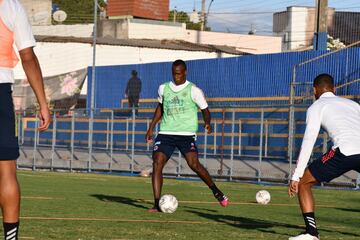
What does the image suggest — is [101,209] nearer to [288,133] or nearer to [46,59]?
[288,133]

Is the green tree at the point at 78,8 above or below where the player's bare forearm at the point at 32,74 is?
above

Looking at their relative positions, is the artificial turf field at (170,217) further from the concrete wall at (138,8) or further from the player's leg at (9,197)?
the concrete wall at (138,8)

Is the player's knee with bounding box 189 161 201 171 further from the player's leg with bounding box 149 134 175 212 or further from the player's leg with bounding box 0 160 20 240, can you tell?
the player's leg with bounding box 0 160 20 240

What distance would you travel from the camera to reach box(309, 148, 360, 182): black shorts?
973 cm

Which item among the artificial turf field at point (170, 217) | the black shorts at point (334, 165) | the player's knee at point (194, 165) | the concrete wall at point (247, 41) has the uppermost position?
the concrete wall at point (247, 41)

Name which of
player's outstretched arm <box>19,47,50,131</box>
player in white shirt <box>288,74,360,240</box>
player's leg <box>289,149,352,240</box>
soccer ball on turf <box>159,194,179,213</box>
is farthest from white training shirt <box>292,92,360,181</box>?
soccer ball on turf <box>159,194,179,213</box>

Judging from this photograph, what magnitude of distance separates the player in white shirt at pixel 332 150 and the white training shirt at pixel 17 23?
11.3ft

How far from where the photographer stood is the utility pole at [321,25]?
3272 cm

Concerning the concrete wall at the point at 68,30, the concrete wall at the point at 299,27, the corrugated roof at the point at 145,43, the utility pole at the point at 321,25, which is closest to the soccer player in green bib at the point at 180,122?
the utility pole at the point at 321,25

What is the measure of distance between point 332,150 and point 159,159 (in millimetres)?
4695

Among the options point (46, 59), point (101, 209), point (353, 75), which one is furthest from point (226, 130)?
point (46, 59)

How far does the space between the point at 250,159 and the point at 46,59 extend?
2953cm

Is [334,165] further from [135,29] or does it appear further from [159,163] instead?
[135,29]

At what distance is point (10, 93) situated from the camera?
714 centimetres
